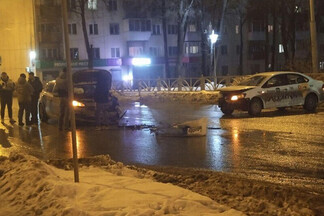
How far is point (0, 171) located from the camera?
7.11 m

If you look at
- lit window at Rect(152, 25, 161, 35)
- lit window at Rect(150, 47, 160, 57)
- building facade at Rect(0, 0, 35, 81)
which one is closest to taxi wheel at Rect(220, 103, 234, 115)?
building facade at Rect(0, 0, 35, 81)

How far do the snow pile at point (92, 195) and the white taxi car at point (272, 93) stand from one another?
31.4ft

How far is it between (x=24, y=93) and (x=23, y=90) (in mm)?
106

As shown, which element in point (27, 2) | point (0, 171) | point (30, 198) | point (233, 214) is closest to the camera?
point (233, 214)

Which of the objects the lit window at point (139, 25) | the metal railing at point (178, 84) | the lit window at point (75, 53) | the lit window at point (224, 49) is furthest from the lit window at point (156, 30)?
the metal railing at point (178, 84)

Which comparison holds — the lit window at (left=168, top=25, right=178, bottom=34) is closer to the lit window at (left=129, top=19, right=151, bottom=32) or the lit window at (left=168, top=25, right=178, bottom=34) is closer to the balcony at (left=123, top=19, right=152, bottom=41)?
the balcony at (left=123, top=19, right=152, bottom=41)

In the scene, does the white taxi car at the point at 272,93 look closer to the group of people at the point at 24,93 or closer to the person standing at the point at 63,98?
the person standing at the point at 63,98

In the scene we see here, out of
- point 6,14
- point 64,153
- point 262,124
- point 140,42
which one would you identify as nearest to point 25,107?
point 64,153

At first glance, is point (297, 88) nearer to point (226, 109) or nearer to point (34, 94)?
point (226, 109)

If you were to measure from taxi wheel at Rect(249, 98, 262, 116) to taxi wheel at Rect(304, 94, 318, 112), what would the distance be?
6.44ft

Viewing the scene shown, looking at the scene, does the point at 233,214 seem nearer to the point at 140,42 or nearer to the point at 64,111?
the point at 64,111

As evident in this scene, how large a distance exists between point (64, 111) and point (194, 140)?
188 inches

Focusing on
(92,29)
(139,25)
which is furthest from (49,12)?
(139,25)

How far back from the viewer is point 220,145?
1028 cm
